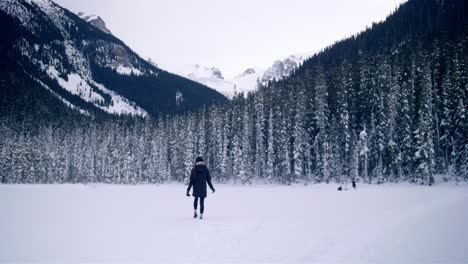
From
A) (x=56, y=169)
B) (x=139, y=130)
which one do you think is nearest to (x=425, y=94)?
(x=139, y=130)

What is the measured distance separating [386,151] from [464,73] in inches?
545

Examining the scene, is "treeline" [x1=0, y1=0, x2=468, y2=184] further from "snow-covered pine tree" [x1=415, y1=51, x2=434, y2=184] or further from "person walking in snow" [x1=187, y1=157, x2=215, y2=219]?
"person walking in snow" [x1=187, y1=157, x2=215, y2=219]

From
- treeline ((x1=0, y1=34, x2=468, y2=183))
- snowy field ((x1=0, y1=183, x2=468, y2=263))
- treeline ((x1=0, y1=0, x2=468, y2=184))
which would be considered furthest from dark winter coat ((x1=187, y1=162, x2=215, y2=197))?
treeline ((x1=0, y1=34, x2=468, y2=183))

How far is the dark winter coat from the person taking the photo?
13.0 metres

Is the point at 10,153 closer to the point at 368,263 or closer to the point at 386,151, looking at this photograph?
the point at 386,151

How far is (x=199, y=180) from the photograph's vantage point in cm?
1314

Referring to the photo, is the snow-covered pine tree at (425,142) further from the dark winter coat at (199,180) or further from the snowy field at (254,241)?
the dark winter coat at (199,180)

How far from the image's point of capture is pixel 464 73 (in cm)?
4047

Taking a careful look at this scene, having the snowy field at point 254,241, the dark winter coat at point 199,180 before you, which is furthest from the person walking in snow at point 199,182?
the snowy field at point 254,241

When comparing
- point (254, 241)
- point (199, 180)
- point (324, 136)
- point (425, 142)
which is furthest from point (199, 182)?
point (324, 136)

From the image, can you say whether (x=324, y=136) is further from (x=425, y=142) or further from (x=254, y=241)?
(x=254, y=241)

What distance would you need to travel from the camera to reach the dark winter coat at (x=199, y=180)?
42.5ft

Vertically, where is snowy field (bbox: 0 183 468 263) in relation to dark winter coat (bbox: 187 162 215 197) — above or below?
below

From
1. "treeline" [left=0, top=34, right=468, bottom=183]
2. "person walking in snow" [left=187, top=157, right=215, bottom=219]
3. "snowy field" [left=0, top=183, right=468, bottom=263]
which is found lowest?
"snowy field" [left=0, top=183, right=468, bottom=263]
